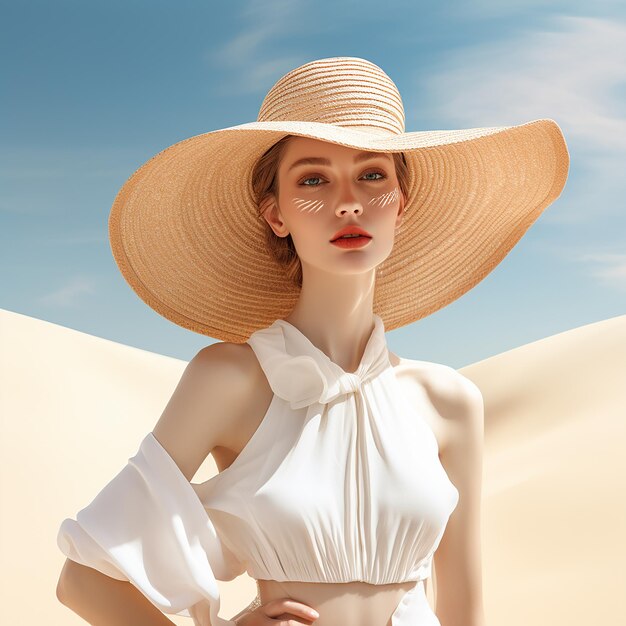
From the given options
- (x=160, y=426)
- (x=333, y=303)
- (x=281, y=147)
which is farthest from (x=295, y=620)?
(x=281, y=147)

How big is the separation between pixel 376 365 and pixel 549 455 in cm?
637

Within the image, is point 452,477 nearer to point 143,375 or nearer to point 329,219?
point 329,219

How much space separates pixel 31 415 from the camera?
731 centimetres

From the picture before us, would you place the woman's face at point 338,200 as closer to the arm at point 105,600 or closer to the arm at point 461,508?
the arm at point 461,508

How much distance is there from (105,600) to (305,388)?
634 mm

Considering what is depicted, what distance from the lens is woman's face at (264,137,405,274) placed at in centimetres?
194

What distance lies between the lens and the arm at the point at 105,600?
186cm

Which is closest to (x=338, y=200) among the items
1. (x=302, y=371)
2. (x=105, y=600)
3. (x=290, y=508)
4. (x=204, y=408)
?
(x=302, y=371)

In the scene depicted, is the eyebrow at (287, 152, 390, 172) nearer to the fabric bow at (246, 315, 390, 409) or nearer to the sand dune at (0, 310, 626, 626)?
the fabric bow at (246, 315, 390, 409)

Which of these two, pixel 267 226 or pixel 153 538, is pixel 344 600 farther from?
pixel 267 226

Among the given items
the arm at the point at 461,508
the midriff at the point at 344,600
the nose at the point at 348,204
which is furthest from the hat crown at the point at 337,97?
the midriff at the point at 344,600

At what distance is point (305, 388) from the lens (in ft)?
6.47

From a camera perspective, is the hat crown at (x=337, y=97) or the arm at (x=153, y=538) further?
the hat crown at (x=337, y=97)

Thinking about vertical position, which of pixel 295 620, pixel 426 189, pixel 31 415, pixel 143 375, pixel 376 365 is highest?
pixel 143 375
